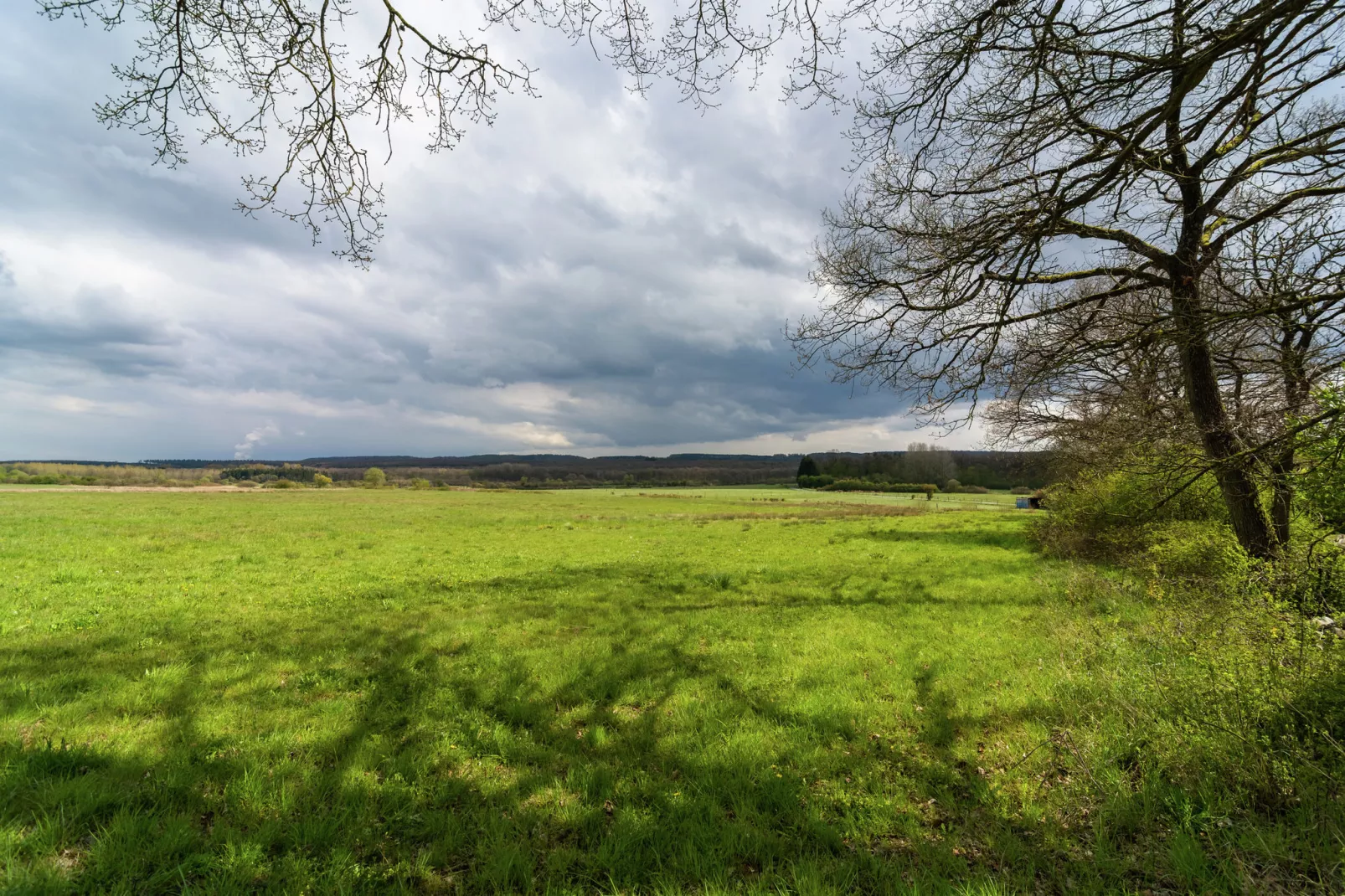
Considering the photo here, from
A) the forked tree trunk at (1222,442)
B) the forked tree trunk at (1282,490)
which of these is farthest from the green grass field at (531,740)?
the forked tree trunk at (1282,490)

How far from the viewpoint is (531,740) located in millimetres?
5387

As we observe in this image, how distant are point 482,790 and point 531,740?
936 mm

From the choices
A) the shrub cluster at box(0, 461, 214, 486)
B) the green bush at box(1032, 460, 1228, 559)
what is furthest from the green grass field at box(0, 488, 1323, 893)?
the shrub cluster at box(0, 461, 214, 486)

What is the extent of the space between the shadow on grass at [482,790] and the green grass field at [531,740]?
3 cm

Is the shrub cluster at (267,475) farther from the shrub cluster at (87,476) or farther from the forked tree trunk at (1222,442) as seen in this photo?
the forked tree trunk at (1222,442)

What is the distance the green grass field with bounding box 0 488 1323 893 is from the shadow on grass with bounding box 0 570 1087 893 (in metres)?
0.03

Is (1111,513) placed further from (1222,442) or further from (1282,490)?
(1282,490)

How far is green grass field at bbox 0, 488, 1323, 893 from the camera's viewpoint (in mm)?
3568

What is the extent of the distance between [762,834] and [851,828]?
751 mm

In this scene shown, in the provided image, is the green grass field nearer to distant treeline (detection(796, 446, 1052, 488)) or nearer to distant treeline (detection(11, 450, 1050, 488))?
distant treeline (detection(11, 450, 1050, 488))

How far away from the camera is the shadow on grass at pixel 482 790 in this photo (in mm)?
3496

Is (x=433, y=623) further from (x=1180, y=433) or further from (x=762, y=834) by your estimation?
(x=1180, y=433)

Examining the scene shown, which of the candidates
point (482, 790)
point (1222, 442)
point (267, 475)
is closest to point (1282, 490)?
point (1222, 442)

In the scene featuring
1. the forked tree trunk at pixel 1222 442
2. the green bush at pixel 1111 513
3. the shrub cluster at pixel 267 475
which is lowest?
the shrub cluster at pixel 267 475
